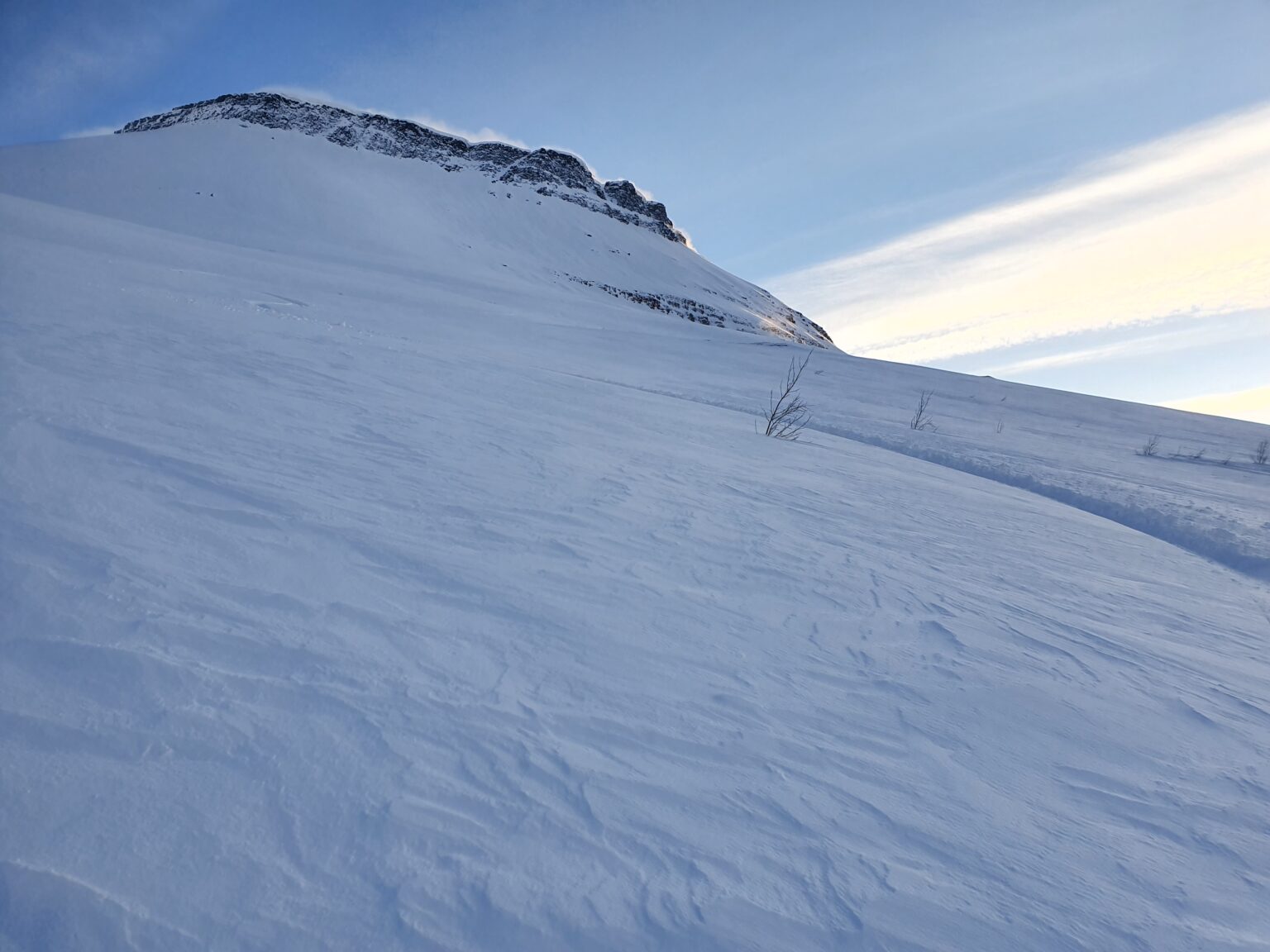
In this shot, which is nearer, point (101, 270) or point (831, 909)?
point (831, 909)

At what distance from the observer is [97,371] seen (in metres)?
3.32

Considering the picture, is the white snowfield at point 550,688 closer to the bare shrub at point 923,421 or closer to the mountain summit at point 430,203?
the bare shrub at point 923,421

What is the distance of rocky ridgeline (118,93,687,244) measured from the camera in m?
42.2

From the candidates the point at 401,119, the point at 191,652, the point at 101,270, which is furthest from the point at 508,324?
the point at 401,119

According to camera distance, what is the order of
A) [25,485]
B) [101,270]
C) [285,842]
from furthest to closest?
[101,270] < [25,485] < [285,842]

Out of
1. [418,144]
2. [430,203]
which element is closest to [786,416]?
[430,203]

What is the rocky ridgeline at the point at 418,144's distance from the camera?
4219 centimetres

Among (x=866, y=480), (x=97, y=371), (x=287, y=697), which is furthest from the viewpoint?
(x=866, y=480)

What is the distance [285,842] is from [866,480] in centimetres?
447

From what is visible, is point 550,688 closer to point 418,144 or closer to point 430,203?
point 430,203

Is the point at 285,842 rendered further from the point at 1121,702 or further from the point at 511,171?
the point at 511,171

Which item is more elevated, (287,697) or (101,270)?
(101,270)

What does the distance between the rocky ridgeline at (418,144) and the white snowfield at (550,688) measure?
45.4m

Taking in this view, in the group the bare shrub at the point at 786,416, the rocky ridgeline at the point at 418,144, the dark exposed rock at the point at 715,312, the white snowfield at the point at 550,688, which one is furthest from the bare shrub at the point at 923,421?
the rocky ridgeline at the point at 418,144
